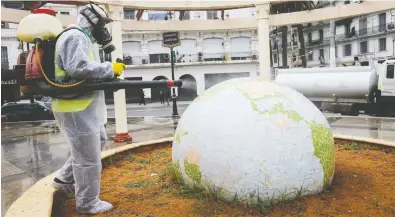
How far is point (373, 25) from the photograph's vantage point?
38031 mm

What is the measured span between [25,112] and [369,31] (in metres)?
35.7

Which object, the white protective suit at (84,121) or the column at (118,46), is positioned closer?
the white protective suit at (84,121)

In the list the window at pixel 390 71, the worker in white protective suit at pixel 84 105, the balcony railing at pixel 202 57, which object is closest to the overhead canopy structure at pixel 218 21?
the worker in white protective suit at pixel 84 105

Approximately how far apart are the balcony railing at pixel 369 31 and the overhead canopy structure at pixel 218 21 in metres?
28.9

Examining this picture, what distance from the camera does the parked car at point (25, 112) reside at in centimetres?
1845

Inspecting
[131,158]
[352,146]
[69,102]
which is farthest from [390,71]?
[69,102]

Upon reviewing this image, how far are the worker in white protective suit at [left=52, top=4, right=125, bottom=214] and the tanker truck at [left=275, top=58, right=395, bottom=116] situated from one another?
46.9ft

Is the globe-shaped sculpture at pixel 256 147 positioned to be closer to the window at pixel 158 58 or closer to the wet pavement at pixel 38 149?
the wet pavement at pixel 38 149

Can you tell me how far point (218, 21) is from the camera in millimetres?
10750

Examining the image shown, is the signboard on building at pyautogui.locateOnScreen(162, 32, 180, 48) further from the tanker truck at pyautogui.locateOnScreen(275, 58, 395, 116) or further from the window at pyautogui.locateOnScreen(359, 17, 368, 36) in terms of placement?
the window at pyautogui.locateOnScreen(359, 17, 368, 36)

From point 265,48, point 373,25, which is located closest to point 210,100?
point 265,48

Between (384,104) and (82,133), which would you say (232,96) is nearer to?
(82,133)

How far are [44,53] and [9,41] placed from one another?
35.6 m

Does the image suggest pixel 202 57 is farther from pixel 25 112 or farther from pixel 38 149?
pixel 38 149
